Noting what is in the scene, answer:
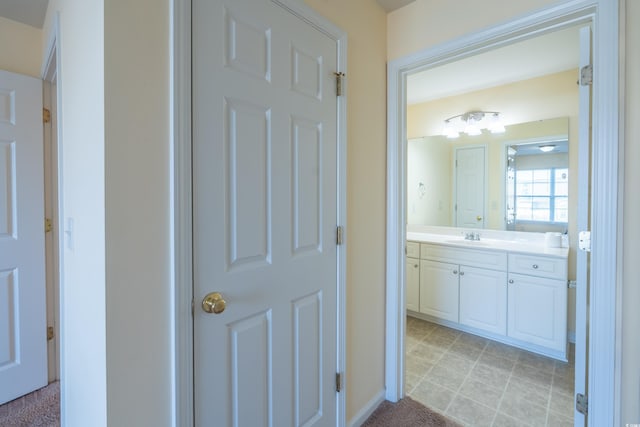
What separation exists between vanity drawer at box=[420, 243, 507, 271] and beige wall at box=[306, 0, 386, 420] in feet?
4.24

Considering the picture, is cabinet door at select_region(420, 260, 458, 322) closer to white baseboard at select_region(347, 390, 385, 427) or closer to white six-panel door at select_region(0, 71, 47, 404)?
white baseboard at select_region(347, 390, 385, 427)

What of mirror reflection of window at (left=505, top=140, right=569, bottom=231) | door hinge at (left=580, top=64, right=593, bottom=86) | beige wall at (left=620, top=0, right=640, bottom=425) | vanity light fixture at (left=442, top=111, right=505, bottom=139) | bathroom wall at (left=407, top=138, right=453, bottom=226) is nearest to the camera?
beige wall at (left=620, top=0, right=640, bottom=425)

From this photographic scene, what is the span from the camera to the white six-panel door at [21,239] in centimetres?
180

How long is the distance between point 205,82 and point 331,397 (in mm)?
1481

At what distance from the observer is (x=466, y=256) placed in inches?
108

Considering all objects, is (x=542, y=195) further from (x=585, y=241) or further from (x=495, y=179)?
(x=585, y=241)

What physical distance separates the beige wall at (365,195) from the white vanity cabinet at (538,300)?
139 cm

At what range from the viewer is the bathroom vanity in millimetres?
2342

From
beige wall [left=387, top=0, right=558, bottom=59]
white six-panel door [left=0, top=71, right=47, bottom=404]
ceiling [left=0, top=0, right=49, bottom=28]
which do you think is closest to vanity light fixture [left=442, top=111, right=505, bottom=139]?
beige wall [left=387, top=0, right=558, bottom=59]

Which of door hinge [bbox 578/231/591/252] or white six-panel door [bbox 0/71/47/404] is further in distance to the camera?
white six-panel door [bbox 0/71/47/404]

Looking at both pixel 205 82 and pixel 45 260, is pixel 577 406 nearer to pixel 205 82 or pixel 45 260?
pixel 205 82

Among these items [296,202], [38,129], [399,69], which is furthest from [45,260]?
[399,69]

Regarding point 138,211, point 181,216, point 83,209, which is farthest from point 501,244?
point 83,209

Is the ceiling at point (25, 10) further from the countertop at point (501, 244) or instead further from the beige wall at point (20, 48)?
the countertop at point (501, 244)
